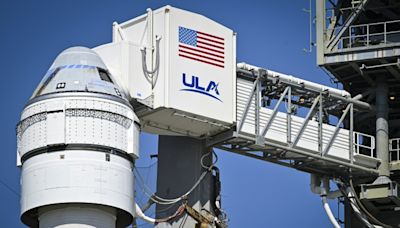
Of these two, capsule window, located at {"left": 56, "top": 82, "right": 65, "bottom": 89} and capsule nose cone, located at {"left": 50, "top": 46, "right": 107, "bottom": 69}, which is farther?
capsule nose cone, located at {"left": 50, "top": 46, "right": 107, "bottom": 69}

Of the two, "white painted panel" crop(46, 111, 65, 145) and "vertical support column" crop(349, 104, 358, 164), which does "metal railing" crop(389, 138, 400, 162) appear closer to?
"vertical support column" crop(349, 104, 358, 164)

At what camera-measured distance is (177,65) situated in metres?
68.2

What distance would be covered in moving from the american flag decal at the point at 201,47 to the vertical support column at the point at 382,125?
9.62 meters

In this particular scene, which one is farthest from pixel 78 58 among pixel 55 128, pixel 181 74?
pixel 181 74

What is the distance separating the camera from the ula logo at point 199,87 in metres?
68.4

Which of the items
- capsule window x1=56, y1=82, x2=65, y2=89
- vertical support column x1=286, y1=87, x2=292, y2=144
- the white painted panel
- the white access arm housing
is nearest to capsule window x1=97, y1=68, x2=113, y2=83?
the white access arm housing

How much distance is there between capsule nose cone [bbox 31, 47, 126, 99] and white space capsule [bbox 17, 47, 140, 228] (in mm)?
35

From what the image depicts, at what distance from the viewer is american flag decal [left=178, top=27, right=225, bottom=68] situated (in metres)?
68.7

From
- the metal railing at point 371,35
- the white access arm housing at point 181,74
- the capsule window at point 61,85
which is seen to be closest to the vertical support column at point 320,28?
the metal railing at point 371,35

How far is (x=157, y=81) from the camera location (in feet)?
222

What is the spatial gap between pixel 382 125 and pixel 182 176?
9.99m

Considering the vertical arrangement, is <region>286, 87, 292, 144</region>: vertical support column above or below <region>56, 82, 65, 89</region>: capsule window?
above

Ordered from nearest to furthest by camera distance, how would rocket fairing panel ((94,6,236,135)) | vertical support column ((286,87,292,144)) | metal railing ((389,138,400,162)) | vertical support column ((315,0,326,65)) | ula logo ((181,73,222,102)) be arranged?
1. rocket fairing panel ((94,6,236,135))
2. ula logo ((181,73,222,102))
3. vertical support column ((286,87,292,144))
4. vertical support column ((315,0,326,65))
5. metal railing ((389,138,400,162))

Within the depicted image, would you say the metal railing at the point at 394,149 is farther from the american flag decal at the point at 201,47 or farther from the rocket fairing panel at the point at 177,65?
the american flag decal at the point at 201,47
